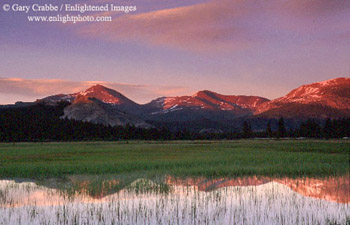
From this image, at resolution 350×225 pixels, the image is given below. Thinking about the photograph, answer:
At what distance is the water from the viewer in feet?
49.8

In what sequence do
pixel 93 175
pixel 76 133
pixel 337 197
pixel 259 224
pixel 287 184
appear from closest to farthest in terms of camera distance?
pixel 259 224, pixel 337 197, pixel 287 184, pixel 93 175, pixel 76 133

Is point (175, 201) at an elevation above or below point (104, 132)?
above

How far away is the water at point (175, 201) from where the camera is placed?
15.2 metres

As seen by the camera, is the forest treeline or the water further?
the forest treeline

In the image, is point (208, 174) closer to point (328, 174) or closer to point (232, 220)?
point (328, 174)

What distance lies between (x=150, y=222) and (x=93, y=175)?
52.9 feet

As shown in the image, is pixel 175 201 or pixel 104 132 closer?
pixel 175 201

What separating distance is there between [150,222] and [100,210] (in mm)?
2912

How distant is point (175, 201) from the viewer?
61.8 ft

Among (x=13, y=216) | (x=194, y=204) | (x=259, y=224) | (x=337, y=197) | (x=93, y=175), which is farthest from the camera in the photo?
(x=93, y=175)

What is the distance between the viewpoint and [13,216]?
15648mm

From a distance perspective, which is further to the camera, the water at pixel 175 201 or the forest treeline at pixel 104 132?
the forest treeline at pixel 104 132

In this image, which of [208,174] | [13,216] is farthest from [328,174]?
[13,216]

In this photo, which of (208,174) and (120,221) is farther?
(208,174)
